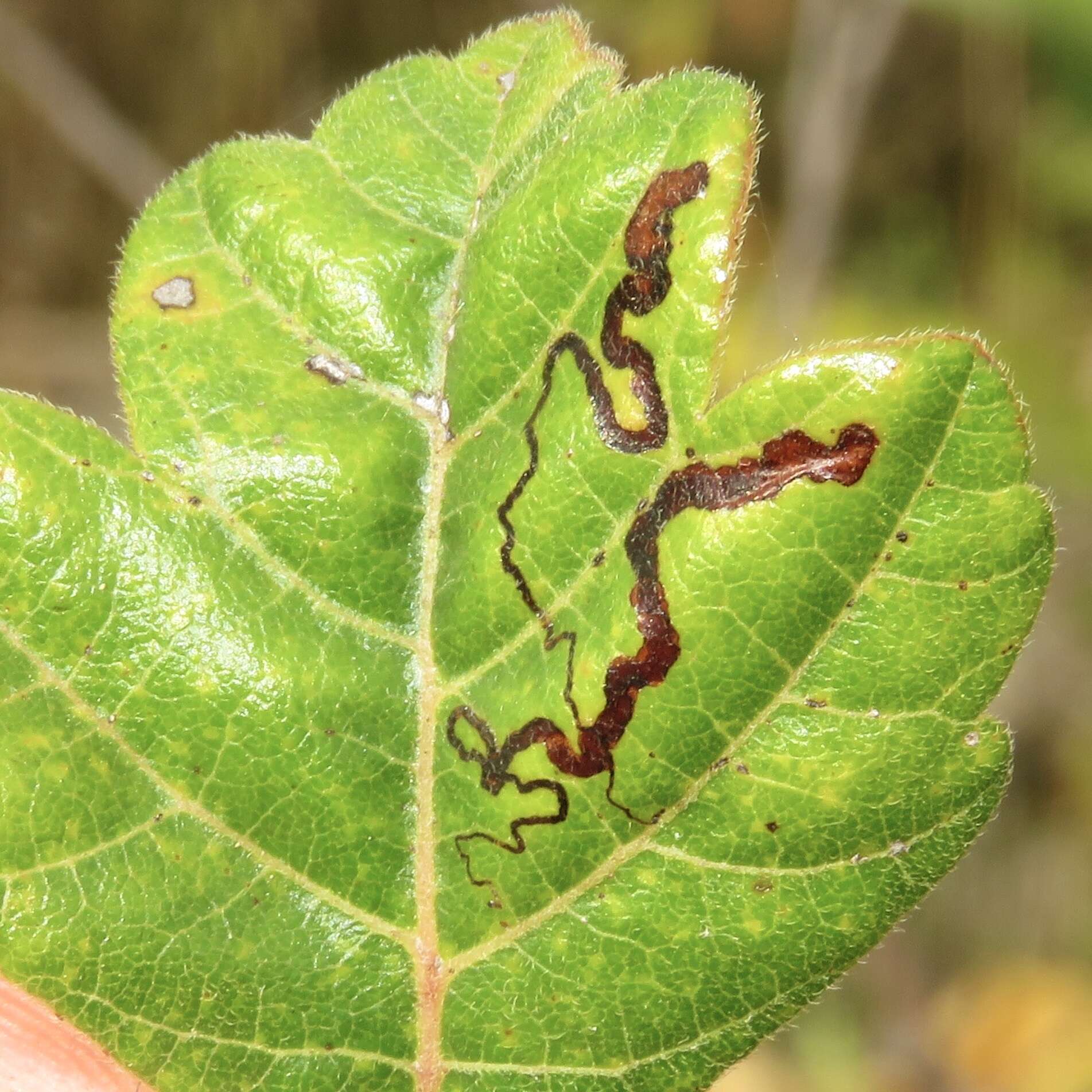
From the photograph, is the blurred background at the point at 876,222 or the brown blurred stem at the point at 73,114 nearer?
the blurred background at the point at 876,222

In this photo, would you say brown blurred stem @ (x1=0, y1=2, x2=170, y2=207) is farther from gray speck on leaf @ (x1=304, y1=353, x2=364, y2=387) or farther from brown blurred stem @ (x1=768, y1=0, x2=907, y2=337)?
gray speck on leaf @ (x1=304, y1=353, x2=364, y2=387)

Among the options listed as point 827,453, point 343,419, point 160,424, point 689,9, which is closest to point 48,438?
point 160,424

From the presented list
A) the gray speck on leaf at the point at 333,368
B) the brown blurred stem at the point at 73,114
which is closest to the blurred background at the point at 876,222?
the brown blurred stem at the point at 73,114

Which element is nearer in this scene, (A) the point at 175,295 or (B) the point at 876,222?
(A) the point at 175,295

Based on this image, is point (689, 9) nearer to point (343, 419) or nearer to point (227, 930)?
point (343, 419)

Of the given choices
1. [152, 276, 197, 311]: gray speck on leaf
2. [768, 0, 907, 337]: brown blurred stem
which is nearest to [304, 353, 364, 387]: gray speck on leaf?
[152, 276, 197, 311]: gray speck on leaf

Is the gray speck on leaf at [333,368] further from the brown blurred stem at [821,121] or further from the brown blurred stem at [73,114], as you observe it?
the brown blurred stem at [73,114]

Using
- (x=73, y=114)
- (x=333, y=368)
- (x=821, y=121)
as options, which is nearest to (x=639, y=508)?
(x=333, y=368)

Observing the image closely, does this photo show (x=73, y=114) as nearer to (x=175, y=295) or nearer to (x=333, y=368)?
(x=175, y=295)
